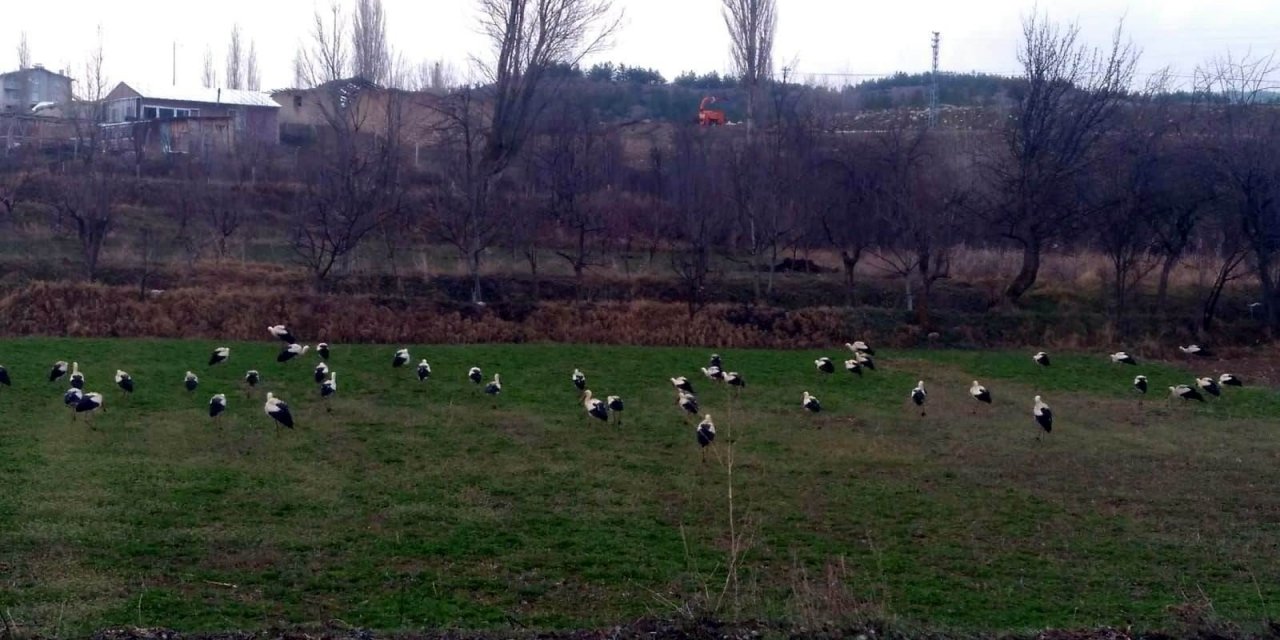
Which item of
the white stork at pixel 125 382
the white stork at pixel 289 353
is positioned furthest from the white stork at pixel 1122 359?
the white stork at pixel 125 382

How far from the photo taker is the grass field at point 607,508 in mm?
10133

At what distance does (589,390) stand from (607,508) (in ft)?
27.6

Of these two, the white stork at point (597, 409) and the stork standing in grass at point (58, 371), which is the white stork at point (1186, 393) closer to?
the white stork at point (597, 409)

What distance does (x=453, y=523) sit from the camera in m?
13.2

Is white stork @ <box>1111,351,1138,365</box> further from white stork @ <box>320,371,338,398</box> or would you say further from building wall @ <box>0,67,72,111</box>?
building wall @ <box>0,67,72,111</box>

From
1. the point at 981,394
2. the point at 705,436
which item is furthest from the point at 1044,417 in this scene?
the point at 705,436

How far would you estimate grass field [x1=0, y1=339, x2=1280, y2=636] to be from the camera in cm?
1013

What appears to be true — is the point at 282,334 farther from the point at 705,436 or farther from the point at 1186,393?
the point at 1186,393

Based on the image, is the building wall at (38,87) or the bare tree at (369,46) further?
the building wall at (38,87)

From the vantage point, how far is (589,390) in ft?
73.6

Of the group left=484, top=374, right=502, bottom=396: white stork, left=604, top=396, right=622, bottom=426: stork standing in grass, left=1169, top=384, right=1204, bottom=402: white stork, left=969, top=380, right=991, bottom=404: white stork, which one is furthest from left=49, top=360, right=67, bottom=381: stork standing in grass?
left=1169, top=384, right=1204, bottom=402: white stork

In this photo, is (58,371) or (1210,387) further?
(1210,387)

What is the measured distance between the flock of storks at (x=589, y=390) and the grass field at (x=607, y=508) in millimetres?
313

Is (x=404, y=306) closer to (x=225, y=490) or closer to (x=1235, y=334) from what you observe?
(x=225, y=490)
